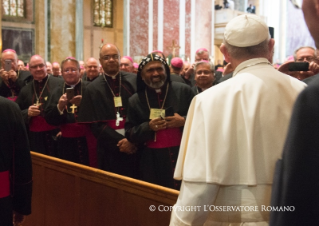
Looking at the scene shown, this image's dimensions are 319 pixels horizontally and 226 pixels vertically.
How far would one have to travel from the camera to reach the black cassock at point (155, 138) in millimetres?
4109

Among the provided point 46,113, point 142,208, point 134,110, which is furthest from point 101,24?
point 142,208

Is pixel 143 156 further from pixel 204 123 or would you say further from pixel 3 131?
pixel 204 123

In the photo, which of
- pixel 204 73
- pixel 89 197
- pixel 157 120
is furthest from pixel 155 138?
pixel 204 73

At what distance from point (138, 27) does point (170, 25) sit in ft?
3.94

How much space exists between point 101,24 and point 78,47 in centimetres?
352

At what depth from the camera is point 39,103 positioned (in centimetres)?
606

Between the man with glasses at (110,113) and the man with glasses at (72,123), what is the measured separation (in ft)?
1.58

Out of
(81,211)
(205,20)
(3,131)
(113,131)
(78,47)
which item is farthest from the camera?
(205,20)

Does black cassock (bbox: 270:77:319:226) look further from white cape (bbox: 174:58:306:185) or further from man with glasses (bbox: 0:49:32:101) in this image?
man with glasses (bbox: 0:49:32:101)

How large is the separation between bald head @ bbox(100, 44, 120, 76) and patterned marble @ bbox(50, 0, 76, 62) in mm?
9519

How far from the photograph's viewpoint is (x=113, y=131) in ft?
15.1

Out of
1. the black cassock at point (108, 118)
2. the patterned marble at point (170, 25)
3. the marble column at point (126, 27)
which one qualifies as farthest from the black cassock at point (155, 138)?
the patterned marble at point (170, 25)

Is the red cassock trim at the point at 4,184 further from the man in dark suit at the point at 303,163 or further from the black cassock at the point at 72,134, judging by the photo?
the black cassock at the point at 72,134

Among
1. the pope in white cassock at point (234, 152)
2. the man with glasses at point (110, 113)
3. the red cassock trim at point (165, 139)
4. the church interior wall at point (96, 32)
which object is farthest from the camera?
the church interior wall at point (96, 32)
